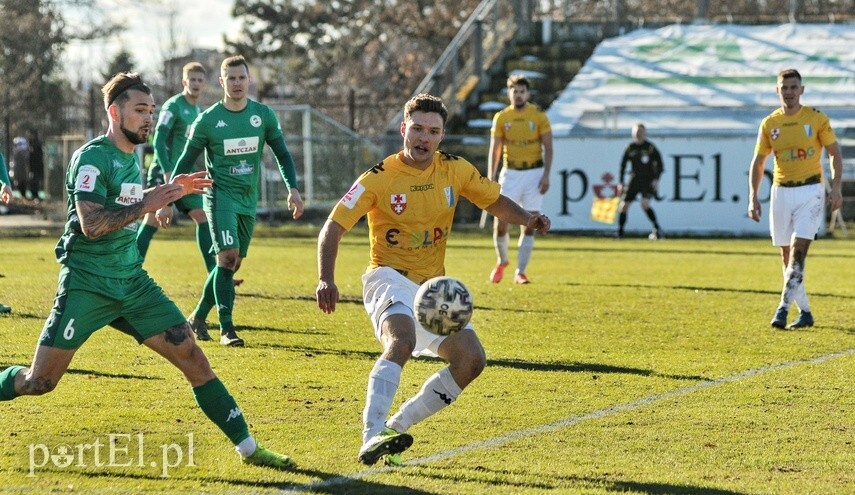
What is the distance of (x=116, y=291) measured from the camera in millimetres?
6395

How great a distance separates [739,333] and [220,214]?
14.8ft

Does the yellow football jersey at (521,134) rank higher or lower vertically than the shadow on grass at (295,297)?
higher

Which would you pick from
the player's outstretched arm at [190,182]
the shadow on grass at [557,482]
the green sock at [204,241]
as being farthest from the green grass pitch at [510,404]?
the player's outstretched arm at [190,182]

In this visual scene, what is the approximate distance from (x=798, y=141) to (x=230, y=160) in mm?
5048

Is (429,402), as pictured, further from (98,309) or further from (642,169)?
(642,169)

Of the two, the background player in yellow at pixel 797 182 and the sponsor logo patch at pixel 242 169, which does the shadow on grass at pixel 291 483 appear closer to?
the sponsor logo patch at pixel 242 169

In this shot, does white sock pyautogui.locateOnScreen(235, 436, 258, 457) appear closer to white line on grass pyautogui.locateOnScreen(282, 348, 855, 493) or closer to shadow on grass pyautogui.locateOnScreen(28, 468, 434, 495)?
shadow on grass pyautogui.locateOnScreen(28, 468, 434, 495)

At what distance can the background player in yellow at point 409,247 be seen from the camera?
6617mm

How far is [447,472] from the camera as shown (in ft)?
21.0

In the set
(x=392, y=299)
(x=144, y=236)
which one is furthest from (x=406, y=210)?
(x=144, y=236)

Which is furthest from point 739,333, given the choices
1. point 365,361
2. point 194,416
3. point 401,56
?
point 401,56

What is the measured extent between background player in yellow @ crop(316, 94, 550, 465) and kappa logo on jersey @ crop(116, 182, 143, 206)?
0.96 m

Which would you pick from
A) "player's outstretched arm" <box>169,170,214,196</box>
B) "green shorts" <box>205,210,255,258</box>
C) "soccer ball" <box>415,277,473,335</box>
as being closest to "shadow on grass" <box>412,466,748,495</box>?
"soccer ball" <box>415,277,473,335</box>

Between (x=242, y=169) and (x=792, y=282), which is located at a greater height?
(x=242, y=169)
